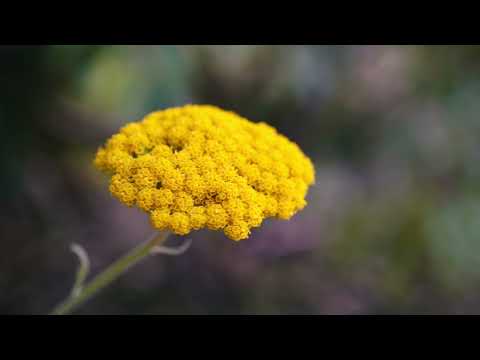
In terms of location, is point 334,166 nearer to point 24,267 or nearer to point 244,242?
point 244,242

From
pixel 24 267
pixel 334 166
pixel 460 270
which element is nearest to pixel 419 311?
pixel 460 270

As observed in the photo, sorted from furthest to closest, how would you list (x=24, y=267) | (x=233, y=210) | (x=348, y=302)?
1. (x=348, y=302)
2. (x=24, y=267)
3. (x=233, y=210)

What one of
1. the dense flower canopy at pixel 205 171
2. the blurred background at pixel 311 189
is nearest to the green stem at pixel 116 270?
the dense flower canopy at pixel 205 171

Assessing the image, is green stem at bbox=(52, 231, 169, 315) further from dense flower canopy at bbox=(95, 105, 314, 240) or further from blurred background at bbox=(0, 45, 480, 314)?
blurred background at bbox=(0, 45, 480, 314)

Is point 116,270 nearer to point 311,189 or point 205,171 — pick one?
point 205,171

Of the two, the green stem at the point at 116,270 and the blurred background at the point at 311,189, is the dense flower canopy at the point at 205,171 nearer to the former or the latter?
the green stem at the point at 116,270

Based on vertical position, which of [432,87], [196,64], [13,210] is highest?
[432,87]

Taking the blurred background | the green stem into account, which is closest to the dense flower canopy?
the green stem
